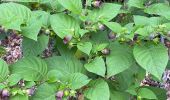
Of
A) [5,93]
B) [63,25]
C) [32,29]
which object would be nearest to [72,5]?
[63,25]

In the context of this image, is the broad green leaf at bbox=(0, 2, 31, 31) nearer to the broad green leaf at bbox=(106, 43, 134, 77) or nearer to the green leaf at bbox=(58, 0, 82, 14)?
the green leaf at bbox=(58, 0, 82, 14)

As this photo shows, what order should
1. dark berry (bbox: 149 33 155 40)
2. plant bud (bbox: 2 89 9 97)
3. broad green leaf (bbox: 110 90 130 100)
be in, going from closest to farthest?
plant bud (bbox: 2 89 9 97) → dark berry (bbox: 149 33 155 40) → broad green leaf (bbox: 110 90 130 100)

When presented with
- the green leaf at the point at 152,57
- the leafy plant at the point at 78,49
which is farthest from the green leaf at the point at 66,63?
the green leaf at the point at 152,57

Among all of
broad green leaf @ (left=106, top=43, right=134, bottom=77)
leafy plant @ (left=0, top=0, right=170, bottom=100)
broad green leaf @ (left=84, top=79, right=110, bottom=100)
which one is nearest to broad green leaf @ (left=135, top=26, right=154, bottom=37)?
leafy plant @ (left=0, top=0, right=170, bottom=100)

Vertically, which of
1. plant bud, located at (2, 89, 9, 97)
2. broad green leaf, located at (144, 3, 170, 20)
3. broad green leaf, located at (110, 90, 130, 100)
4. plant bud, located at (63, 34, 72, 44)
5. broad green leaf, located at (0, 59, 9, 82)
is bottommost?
broad green leaf, located at (110, 90, 130, 100)

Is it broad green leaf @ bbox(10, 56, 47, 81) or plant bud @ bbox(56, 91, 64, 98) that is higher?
broad green leaf @ bbox(10, 56, 47, 81)

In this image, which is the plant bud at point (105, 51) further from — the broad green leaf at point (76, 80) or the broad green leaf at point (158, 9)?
the broad green leaf at point (158, 9)

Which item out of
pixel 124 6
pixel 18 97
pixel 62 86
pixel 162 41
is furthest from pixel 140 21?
pixel 18 97
